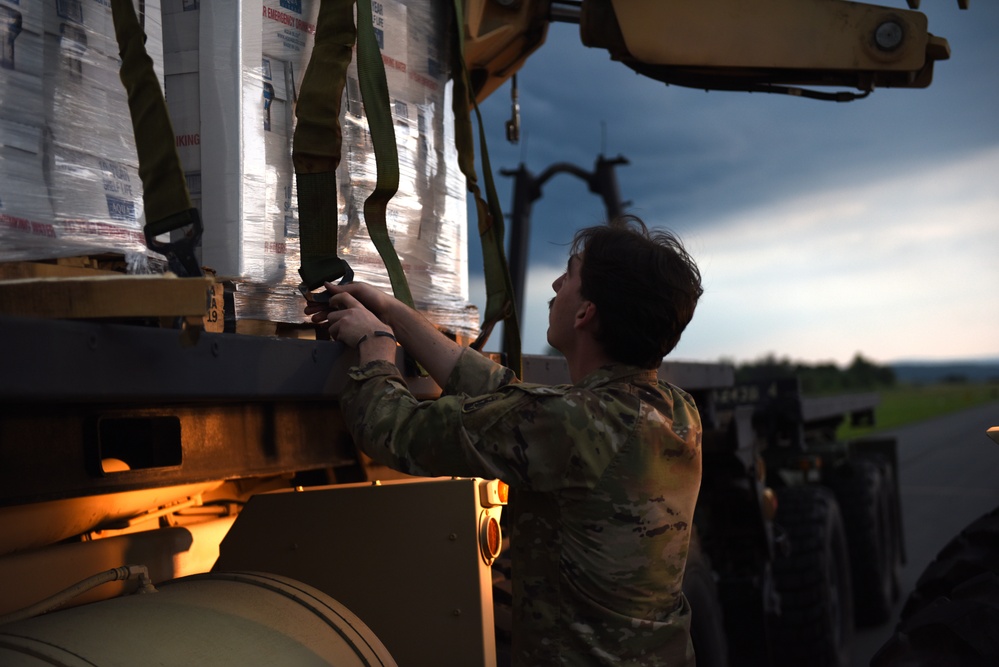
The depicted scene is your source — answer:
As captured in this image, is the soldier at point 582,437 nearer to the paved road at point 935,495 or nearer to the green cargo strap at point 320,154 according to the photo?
the green cargo strap at point 320,154

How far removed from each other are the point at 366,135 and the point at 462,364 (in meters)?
0.62

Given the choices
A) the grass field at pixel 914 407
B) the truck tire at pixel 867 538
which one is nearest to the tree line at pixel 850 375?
the grass field at pixel 914 407

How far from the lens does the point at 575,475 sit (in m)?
2.16

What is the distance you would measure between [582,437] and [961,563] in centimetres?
207

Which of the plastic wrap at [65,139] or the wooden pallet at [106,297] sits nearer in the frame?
the wooden pallet at [106,297]

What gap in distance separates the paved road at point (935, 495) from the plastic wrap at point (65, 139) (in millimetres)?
2867

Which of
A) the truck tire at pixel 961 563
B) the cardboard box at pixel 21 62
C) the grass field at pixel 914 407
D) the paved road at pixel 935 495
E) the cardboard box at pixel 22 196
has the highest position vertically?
the cardboard box at pixel 21 62

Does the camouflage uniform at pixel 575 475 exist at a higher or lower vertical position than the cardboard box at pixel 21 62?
lower

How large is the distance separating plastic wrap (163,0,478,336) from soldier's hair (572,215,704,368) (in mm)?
556

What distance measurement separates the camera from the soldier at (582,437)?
2105 mm

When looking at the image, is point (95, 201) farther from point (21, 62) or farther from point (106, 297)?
point (106, 297)

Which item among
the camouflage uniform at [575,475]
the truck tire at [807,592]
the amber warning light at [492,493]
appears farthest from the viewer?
the truck tire at [807,592]

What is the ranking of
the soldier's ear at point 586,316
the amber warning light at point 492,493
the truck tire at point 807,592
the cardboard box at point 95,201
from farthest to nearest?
the truck tire at point 807,592, the amber warning light at point 492,493, the soldier's ear at point 586,316, the cardboard box at point 95,201

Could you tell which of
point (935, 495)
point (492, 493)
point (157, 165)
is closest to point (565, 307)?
point (492, 493)
